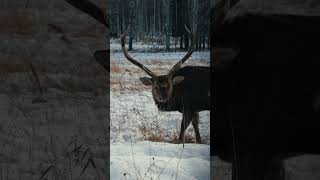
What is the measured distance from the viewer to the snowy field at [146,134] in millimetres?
3055

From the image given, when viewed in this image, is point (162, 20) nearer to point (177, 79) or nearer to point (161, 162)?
point (177, 79)

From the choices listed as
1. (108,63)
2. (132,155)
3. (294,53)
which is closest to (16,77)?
(108,63)

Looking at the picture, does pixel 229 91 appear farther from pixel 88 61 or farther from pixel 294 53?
pixel 88 61

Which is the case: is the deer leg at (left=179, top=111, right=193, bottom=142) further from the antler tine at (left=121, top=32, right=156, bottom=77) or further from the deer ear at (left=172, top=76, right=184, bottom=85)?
the antler tine at (left=121, top=32, right=156, bottom=77)

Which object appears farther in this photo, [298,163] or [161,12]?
[161,12]

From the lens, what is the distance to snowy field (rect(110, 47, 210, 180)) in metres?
3.05

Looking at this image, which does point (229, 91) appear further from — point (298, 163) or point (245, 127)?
point (298, 163)

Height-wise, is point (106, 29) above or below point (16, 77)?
above

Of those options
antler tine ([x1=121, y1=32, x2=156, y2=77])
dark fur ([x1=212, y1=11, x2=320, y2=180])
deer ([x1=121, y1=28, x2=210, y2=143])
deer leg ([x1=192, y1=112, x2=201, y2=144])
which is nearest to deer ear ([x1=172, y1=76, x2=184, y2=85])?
deer ([x1=121, y1=28, x2=210, y2=143])

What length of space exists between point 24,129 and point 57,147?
9.4 inches

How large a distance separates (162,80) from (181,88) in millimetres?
162

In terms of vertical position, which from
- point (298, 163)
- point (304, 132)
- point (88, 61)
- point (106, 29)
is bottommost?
point (298, 163)

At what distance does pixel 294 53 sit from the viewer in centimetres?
284

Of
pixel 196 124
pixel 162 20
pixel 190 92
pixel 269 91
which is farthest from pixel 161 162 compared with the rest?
pixel 162 20
